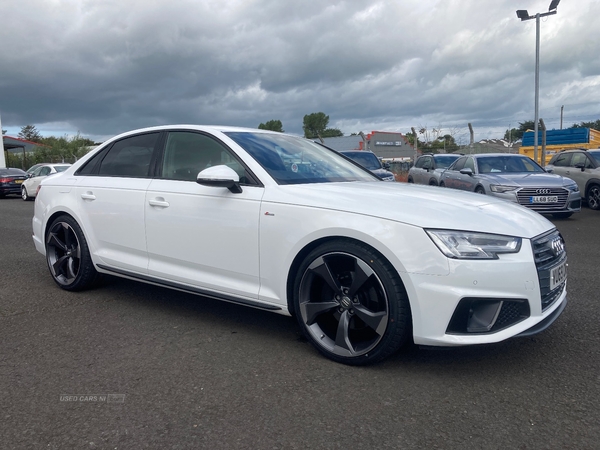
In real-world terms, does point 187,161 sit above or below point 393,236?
above

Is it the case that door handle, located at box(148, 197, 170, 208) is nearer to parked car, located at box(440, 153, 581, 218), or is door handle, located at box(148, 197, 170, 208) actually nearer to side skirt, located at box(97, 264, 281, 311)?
side skirt, located at box(97, 264, 281, 311)

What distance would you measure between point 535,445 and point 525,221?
4.48 feet

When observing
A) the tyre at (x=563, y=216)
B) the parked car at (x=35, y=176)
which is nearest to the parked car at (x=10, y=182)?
the parked car at (x=35, y=176)

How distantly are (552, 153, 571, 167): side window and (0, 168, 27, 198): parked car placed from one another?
785 inches

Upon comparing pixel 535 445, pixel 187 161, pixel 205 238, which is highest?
pixel 187 161

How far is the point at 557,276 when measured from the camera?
3.33 m

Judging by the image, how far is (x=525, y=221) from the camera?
130 inches

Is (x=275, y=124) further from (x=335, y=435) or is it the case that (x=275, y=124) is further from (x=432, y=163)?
(x=335, y=435)

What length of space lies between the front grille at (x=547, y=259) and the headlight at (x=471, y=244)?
188mm

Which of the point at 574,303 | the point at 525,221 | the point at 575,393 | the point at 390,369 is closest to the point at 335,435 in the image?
the point at 390,369

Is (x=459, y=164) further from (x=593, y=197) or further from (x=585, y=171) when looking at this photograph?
(x=593, y=197)

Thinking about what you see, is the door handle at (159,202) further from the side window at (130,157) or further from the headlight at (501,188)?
the headlight at (501,188)

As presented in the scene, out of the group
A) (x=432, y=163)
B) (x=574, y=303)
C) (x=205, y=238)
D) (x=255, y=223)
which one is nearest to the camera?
(x=255, y=223)

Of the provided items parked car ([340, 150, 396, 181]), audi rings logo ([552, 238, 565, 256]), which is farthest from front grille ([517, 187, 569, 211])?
audi rings logo ([552, 238, 565, 256])
